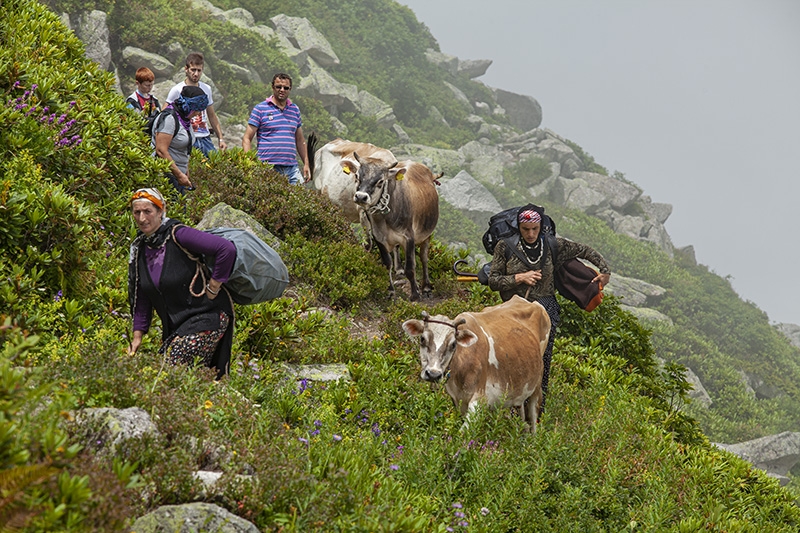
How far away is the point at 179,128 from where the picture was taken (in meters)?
10.4

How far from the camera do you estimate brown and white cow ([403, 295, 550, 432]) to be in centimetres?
692

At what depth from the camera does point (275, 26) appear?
5388cm

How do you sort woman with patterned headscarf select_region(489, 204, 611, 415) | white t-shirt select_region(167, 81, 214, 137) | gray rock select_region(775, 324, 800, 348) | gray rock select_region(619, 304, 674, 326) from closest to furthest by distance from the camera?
woman with patterned headscarf select_region(489, 204, 611, 415), white t-shirt select_region(167, 81, 214, 137), gray rock select_region(619, 304, 674, 326), gray rock select_region(775, 324, 800, 348)

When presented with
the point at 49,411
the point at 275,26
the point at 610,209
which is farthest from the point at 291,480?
the point at 610,209

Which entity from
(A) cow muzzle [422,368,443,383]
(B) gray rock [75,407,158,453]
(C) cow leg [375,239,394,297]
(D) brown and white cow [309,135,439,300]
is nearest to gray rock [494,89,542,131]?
(D) brown and white cow [309,135,439,300]

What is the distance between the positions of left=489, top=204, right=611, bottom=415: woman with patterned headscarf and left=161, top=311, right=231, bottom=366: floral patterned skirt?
382 cm

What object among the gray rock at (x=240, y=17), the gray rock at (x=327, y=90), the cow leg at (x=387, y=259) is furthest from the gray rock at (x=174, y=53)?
the cow leg at (x=387, y=259)

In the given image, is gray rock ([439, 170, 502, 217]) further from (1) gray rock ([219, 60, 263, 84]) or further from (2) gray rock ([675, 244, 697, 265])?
(1) gray rock ([219, 60, 263, 84])

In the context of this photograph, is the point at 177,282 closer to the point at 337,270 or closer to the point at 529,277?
the point at 529,277

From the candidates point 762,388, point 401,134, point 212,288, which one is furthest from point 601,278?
point 401,134

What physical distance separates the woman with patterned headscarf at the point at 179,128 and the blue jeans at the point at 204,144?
74.5 inches

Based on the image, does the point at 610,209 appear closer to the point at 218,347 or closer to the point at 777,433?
the point at 777,433

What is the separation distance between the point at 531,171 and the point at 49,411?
70.7 meters

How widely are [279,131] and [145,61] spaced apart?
2552 centimetres
